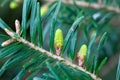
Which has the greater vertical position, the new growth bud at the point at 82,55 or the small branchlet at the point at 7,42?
the small branchlet at the point at 7,42

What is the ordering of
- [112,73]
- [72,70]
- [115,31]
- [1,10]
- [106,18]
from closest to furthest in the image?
[72,70] → [106,18] → [115,31] → [112,73] → [1,10]

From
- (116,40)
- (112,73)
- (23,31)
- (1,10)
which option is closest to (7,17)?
(1,10)

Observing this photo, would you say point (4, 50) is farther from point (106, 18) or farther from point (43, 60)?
point (106, 18)

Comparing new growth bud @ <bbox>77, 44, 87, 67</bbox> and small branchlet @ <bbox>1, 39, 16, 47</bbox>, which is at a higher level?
small branchlet @ <bbox>1, 39, 16, 47</bbox>

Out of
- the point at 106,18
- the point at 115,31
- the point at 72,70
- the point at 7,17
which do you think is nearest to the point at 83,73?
the point at 72,70

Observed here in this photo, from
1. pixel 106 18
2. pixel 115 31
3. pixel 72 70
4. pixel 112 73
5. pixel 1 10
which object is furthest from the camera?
pixel 1 10

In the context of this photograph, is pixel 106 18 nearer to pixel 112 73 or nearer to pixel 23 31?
pixel 23 31

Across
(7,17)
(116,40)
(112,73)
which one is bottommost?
(112,73)

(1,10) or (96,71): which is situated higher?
(1,10)

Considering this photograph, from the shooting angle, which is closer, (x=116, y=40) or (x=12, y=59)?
(x=12, y=59)
